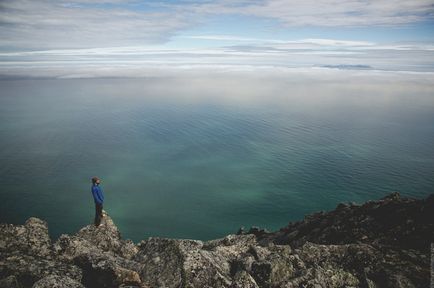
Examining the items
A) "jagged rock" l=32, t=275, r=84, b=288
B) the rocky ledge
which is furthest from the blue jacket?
"jagged rock" l=32, t=275, r=84, b=288

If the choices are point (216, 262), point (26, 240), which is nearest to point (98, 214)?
point (26, 240)

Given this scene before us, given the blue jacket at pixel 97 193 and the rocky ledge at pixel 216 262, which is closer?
the rocky ledge at pixel 216 262

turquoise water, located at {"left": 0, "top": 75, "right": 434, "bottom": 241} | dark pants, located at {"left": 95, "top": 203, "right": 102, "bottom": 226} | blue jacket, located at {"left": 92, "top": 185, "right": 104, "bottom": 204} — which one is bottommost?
turquoise water, located at {"left": 0, "top": 75, "right": 434, "bottom": 241}

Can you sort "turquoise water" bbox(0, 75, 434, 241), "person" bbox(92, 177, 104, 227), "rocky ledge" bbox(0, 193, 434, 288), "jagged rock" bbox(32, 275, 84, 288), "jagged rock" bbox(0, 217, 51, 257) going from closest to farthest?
"jagged rock" bbox(32, 275, 84, 288) < "rocky ledge" bbox(0, 193, 434, 288) < "jagged rock" bbox(0, 217, 51, 257) < "person" bbox(92, 177, 104, 227) < "turquoise water" bbox(0, 75, 434, 241)

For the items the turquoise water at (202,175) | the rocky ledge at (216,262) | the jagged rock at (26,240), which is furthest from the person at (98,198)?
the turquoise water at (202,175)

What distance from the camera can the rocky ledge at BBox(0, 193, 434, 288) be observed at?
539 inches

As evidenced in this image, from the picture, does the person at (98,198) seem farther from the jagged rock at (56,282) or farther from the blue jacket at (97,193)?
the jagged rock at (56,282)

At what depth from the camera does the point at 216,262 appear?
15727 mm

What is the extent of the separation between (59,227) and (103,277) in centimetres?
8068

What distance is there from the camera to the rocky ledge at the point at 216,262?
13.7 meters

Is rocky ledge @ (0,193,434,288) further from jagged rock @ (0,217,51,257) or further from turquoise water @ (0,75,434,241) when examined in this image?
turquoise water @ (0,75,434,241)

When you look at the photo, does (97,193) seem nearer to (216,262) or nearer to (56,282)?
(56,282)

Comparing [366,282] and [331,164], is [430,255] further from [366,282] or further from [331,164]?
[331,164]

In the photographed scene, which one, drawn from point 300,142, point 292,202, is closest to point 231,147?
point 300,142
